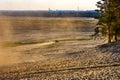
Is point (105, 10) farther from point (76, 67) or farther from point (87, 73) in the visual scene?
point (87, 73)

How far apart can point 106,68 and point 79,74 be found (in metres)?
2.34

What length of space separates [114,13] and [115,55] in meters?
11.8

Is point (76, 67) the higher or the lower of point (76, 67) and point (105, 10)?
the lower

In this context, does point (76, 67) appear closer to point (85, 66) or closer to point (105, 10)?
point (85, 66)

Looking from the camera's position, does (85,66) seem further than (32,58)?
No

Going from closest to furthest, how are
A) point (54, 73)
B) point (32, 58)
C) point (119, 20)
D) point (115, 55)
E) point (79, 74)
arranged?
point (79, 74) → point (54, 73) → point (115, 55) → point (32, 58) → point (119, 20)

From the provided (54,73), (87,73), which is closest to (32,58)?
(54,73)

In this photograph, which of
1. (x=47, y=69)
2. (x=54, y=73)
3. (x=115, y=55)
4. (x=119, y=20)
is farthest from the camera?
(x=119, y=20)

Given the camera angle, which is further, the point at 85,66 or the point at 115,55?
the point at 115,55

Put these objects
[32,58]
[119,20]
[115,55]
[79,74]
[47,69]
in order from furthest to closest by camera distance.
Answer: [119,20] → [32,58] → [115,55] → [47,69] → [79,74]

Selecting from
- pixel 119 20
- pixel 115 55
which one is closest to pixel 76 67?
pixel 115 55

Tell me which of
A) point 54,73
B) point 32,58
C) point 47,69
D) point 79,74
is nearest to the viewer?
point 79,74

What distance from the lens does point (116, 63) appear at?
86.6ft

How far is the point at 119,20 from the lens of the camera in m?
40.4
